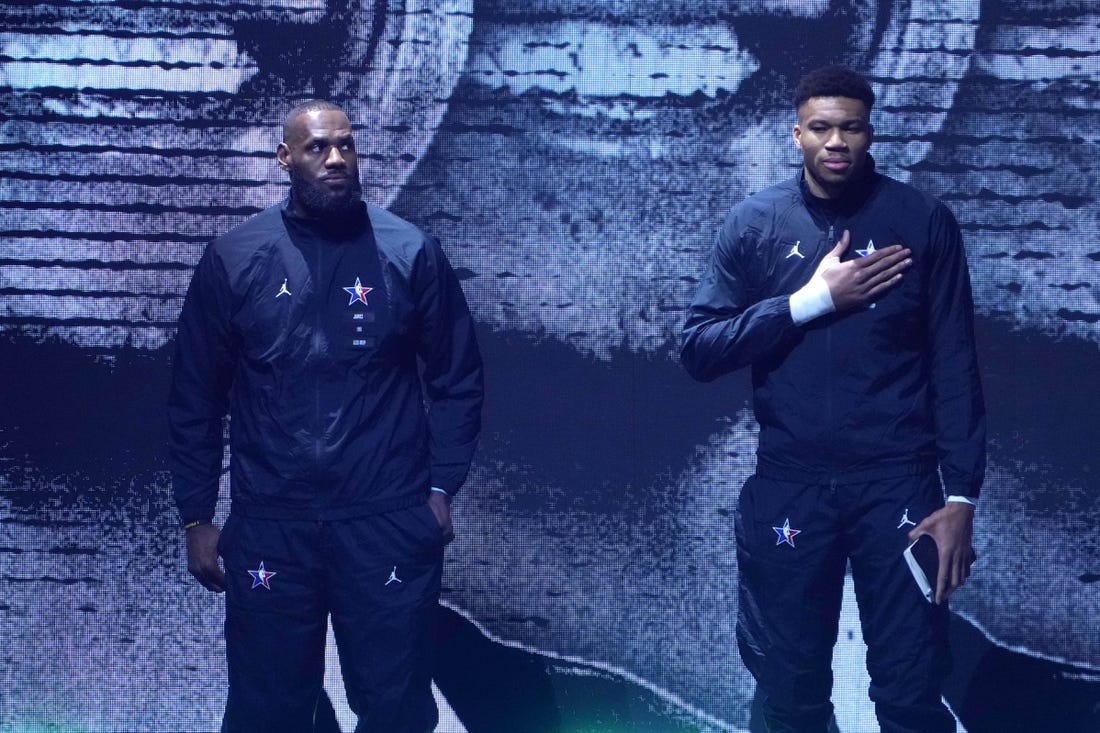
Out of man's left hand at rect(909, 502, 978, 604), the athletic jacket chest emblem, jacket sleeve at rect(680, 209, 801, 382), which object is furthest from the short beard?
man's left hand at rect(909, 502, 978, 604)

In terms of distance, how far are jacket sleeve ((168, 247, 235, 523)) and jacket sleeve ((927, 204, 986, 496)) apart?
4.64 ft

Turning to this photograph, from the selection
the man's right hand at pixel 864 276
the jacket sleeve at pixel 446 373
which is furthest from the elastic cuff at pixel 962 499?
the jacket sleeve at pixel 446 373

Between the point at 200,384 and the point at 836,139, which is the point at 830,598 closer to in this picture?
the point at 836,139

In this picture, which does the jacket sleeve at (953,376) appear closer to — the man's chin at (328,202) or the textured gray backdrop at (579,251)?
the textured gray backdrop at (579,251)

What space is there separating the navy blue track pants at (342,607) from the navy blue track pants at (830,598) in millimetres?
670

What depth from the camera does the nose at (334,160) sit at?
248 centimetres

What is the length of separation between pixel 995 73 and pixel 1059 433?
927mm

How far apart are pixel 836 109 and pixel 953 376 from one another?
0.57 meters

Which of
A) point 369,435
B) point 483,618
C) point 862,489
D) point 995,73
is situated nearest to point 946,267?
point 862,489

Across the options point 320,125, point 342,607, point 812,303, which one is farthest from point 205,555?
point 812,303

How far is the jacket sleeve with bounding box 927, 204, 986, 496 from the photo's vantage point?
238 centimetres

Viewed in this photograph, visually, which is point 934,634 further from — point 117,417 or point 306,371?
point 117,417

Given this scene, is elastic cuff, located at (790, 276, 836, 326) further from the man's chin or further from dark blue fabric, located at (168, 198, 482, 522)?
the man's chin

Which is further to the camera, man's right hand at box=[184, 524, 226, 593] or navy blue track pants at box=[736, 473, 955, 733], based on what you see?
man's right hand at box=[184, 524, 226, 593]
